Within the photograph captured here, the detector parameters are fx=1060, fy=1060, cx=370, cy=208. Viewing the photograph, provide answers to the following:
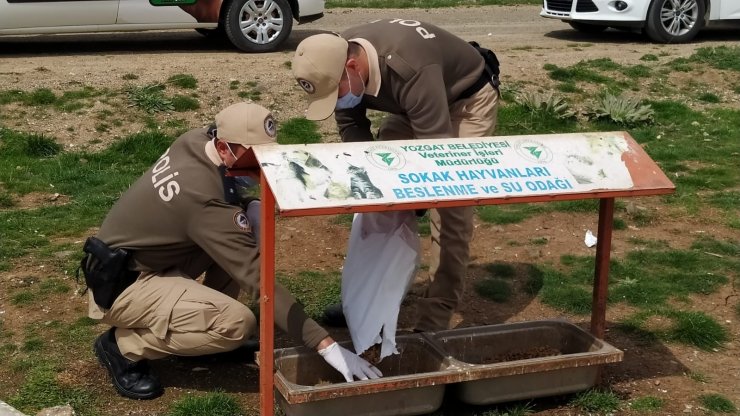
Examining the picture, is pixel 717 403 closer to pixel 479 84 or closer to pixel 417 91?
pixel 479 84

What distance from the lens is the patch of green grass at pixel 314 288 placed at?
5.67 m

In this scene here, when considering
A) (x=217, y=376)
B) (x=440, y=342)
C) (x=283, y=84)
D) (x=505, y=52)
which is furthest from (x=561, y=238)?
(x=505, y=52)

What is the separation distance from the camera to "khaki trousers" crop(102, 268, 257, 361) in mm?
4414

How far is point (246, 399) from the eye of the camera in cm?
464

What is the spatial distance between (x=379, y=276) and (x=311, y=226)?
2395mm

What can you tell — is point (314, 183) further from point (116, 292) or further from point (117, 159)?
point (117, 159)

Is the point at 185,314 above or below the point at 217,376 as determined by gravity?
above

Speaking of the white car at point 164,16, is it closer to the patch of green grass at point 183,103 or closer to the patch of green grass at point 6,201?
the patch of green grass at point 183,103

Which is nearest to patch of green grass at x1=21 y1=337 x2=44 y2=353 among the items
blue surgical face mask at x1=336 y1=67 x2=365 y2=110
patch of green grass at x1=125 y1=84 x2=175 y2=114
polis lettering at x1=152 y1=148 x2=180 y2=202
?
polis lettering at x1=152 y1=148 x2=180 y2=202

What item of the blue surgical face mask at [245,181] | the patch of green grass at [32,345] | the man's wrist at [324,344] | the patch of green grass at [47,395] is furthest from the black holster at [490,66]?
the patch of green grass at [32,345]

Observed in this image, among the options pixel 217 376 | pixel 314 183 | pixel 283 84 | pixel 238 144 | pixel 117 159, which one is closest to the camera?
pixel 314 183

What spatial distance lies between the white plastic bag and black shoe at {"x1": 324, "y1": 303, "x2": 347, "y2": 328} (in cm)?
89

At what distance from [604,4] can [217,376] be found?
8.86 metres

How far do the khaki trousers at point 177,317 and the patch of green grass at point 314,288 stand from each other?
3.65 ft
